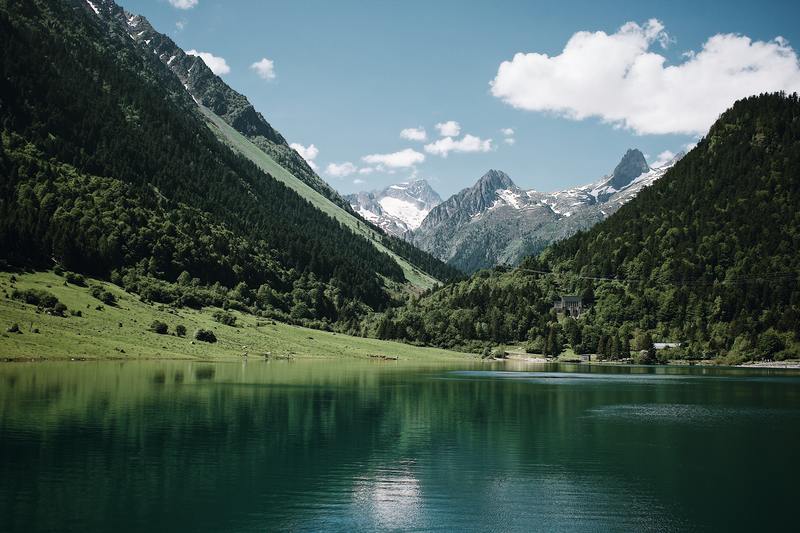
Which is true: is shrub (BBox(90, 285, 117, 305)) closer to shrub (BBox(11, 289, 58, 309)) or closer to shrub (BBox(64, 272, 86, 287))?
shrub (BBox(64, 272, 86, 287))

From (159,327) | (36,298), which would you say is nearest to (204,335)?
(159,327)

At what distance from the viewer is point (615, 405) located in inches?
3691

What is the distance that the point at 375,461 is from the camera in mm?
51562

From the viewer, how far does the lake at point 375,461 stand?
36625mm

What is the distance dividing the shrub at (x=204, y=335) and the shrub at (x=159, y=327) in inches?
340

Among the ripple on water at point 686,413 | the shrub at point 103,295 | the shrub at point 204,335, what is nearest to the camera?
the ripple on water at point 686,413

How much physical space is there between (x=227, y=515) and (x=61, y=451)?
20.2 metres

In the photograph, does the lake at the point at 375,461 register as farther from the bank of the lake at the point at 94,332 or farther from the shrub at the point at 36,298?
the shrub at the point at 36,298

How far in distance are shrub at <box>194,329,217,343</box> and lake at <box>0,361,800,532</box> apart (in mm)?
84409

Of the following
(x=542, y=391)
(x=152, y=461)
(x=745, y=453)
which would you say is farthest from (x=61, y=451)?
(x=542, y=391)

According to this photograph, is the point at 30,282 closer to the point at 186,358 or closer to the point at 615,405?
the point at 186,358

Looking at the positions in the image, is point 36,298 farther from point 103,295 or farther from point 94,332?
point 103,295

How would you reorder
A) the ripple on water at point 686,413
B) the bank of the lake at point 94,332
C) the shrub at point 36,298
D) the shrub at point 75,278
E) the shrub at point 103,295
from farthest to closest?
the shrub at point 75,278 → the shrub at point 103,295 → the shrub at point 36,298 → the bank of the lake at point 94,332 → the ripple on water at point 686,413

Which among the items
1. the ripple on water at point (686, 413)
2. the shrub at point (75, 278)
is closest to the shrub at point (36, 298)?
the shrub at point (75, 278)
